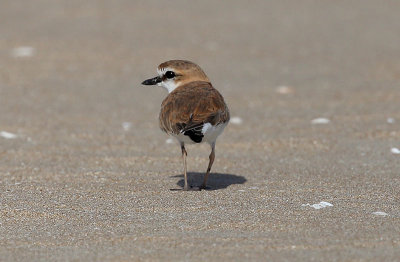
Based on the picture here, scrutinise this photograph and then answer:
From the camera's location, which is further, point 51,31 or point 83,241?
point 51,31

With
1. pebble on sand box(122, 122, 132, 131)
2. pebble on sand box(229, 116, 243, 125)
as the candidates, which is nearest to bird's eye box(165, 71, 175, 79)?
pebble on sand box(122, 122, 132, 131)

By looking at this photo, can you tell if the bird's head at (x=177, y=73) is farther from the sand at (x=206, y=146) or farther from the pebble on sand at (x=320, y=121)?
the pebble on sand at (x=320, y=121)

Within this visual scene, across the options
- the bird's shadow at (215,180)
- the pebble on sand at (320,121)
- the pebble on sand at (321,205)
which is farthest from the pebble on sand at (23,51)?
the pebble on sand at (321,205)

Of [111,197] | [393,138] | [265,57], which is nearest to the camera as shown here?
[111,197]

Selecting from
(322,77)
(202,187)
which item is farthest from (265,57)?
(202,187)

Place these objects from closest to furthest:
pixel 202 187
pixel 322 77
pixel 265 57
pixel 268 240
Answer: pixel 268 240, pixel 202 187, pixel 322 77, pixel 265 57

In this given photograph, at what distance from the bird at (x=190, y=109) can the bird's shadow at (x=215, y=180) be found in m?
0.16

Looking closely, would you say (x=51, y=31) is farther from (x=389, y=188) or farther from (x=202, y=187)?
(x=389, y=188)

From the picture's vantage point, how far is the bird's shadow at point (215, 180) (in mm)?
5742

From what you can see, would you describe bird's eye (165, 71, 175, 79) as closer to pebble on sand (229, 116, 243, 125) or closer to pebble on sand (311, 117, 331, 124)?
pebble on sand (229, 116, 243, 125)

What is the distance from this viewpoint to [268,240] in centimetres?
404

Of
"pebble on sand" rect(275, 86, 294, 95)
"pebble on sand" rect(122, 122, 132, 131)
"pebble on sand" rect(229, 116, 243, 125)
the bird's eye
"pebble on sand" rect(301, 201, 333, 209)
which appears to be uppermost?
"pebble on sand" rect(275, 86, 294, 95)

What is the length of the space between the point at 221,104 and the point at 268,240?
152 centimetres

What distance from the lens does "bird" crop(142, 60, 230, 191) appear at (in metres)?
5.07
